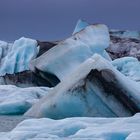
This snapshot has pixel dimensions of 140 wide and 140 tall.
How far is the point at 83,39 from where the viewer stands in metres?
22.4

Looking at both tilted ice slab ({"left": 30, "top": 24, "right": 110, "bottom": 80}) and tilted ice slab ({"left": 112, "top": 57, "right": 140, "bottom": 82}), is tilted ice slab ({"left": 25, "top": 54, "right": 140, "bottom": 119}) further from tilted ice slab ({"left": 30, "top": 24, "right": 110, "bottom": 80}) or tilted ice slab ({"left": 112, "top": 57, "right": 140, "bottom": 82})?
tilted ice slab ({"left": 112, "top": 57, "right": 140, "bottom": 82})

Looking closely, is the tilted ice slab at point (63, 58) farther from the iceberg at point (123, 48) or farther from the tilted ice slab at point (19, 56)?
the iceberg at point (123, 48)

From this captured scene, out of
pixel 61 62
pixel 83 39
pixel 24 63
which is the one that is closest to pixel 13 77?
pixel 24 63

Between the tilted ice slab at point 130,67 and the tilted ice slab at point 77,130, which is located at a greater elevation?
the tilted ice slab at point 130,67

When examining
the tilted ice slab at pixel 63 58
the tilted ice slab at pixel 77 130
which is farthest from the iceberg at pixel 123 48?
the tilted ice slab at pixel 77 130

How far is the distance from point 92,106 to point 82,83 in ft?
1.98

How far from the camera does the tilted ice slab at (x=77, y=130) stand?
261 inches

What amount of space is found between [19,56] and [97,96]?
17.0 meters

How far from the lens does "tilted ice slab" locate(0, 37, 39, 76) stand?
92.9 ft

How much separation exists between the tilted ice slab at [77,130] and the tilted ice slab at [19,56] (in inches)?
770

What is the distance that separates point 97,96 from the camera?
1252 cm

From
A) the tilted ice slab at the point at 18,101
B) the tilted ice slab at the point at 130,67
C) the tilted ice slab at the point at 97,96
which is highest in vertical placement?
the tilted ice slab at the point at 130,67

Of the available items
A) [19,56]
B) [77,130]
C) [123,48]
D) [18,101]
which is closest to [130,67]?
[19,56]

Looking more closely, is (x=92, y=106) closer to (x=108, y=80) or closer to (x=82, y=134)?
(x=108, y=80)
